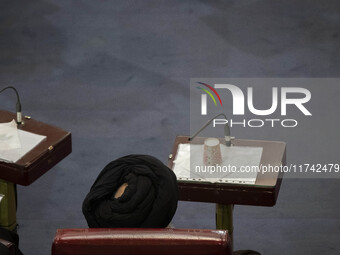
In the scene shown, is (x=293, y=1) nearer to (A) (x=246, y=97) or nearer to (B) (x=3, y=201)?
(A) (x=246, y=97)

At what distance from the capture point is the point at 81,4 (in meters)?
8.63

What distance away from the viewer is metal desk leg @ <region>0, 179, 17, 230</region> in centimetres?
557

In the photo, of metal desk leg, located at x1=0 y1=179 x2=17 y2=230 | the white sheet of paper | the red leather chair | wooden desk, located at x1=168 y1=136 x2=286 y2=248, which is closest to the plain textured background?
metal desk leg, located at x1=0 y1=179 x2=17 y2=230

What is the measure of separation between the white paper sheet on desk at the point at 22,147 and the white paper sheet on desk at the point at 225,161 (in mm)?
865

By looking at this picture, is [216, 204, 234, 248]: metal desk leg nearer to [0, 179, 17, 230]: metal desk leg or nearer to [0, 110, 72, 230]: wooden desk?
[0, 110, 72, 230]: wooden desk

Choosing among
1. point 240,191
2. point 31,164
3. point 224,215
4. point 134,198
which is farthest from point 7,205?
point 134,198

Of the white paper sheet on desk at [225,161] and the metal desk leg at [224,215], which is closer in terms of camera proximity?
the white paper sheet on desk at [225,161]

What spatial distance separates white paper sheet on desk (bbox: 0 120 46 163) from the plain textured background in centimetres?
75

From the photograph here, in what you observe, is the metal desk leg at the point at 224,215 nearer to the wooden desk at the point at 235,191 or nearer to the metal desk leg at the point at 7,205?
the wooden desk at the point at 235,191

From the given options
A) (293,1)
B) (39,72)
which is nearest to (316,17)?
(293,1)

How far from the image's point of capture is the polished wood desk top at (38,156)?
5.44m

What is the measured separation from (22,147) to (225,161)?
1209 mm

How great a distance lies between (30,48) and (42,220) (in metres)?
2.29

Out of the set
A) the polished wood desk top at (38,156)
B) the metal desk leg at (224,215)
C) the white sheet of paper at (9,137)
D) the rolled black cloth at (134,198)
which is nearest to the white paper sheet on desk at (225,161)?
the metal desk leg at (224,215)
